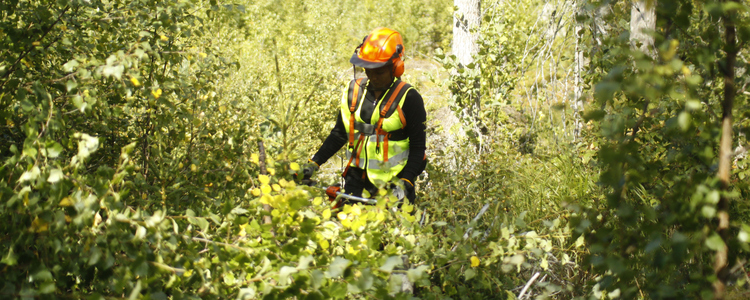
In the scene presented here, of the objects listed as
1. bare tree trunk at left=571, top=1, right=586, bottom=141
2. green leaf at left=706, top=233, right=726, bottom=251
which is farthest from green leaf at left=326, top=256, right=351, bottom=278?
bare tree trunk at left=571, top=1, right=586, bottom=141

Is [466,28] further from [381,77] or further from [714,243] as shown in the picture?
[714,243]

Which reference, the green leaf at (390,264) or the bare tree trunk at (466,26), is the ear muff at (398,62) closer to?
the green leaf at (390,264)

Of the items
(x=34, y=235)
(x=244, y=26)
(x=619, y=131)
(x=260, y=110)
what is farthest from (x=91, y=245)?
(x=244, y=26)

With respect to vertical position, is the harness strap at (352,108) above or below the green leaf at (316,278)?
below

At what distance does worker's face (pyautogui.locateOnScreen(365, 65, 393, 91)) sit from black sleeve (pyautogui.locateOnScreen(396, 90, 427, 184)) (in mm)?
158

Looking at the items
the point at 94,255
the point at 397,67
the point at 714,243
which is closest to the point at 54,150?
the point at 94,255

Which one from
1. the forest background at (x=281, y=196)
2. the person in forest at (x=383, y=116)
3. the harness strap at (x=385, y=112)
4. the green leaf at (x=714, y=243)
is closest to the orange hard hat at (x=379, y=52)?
the person in forest at (x=383, y=116)

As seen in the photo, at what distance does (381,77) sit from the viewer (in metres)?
2.85

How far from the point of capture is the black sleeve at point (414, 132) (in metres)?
2.83

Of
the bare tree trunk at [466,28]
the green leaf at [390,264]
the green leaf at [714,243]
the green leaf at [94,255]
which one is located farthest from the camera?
the bare tree trunk at [466,28]

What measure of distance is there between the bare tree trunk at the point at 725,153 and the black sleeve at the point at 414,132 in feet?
6.10

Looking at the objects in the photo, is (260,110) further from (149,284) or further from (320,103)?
(320,103)

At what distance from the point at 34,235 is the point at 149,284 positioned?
325mm

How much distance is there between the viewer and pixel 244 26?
20422 mm
